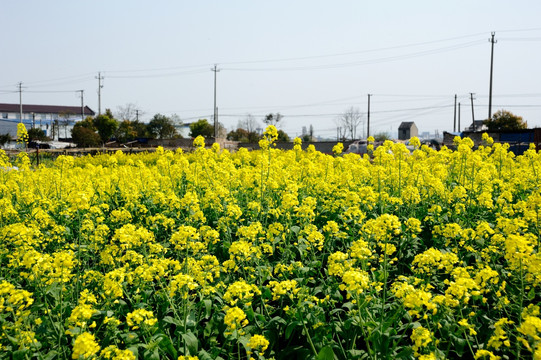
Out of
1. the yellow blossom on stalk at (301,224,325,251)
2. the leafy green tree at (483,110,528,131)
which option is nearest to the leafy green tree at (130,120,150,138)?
the leafy green tree at (483,110,528,131)

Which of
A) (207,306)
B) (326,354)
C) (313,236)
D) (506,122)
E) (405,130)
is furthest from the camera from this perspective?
(405,130)

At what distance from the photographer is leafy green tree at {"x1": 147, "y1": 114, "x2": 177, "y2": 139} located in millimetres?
54188

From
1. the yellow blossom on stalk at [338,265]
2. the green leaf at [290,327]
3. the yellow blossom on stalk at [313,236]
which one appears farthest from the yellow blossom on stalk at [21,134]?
the yellow blossom on stalk at [338,265]

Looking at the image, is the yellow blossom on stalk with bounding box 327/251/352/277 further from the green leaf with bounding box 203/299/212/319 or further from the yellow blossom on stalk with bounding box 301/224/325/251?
the green leaf with bounding box 203/299/212/319

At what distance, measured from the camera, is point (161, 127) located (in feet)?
178

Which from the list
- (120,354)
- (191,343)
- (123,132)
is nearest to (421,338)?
(191,343)

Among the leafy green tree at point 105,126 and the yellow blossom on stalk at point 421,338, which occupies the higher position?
the leafy green tree at point 105,126

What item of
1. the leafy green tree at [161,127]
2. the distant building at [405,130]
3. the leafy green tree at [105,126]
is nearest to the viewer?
the leafy green tree at [105,126]

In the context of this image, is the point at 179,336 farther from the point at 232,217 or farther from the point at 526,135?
the point at 526,135

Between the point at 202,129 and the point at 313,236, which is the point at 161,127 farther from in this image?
the point at 313,236

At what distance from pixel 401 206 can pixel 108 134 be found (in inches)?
1749

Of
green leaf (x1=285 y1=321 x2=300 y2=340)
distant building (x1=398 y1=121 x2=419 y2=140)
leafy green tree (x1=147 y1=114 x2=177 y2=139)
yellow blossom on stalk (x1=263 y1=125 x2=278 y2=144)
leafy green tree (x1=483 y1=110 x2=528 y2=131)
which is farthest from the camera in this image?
distant building (x1=398 y1=121 x2=419 y2=140)

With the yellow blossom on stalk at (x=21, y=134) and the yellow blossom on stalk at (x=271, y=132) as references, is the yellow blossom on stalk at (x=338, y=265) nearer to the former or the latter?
the yellow blossom on stalk at (x=271, y=132)

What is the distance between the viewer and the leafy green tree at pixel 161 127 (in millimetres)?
54188
